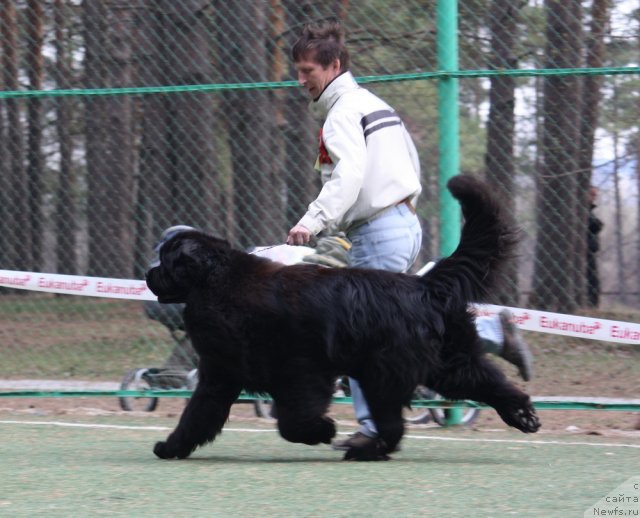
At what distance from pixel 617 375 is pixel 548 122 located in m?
1.87

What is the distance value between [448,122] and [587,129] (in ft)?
5.59

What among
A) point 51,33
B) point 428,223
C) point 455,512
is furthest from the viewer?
point 51,33

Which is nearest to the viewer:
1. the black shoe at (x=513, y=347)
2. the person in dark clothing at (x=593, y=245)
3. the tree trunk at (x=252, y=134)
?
the black shoe at (x=513, y=347)

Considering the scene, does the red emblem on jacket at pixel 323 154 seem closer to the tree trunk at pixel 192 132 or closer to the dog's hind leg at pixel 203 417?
the dog's hind leg at pixel 203 417

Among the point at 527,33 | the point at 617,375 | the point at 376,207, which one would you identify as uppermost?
the point at 527,33

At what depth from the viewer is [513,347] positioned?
5.65 m

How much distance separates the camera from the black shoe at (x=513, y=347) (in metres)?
5.63

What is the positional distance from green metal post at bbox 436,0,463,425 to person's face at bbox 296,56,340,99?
1476mm

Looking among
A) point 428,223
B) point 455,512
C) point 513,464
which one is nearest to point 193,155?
point 428,223

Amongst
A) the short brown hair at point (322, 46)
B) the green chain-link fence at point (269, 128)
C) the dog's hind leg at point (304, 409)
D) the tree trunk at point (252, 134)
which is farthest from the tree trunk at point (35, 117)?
the dog's hind leg at point (304, 409)

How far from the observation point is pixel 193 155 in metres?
8.45

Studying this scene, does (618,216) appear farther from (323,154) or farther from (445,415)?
(323,154)

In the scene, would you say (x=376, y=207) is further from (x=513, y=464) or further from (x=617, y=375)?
(x=617, y=375)

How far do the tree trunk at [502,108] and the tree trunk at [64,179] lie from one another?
370cm
